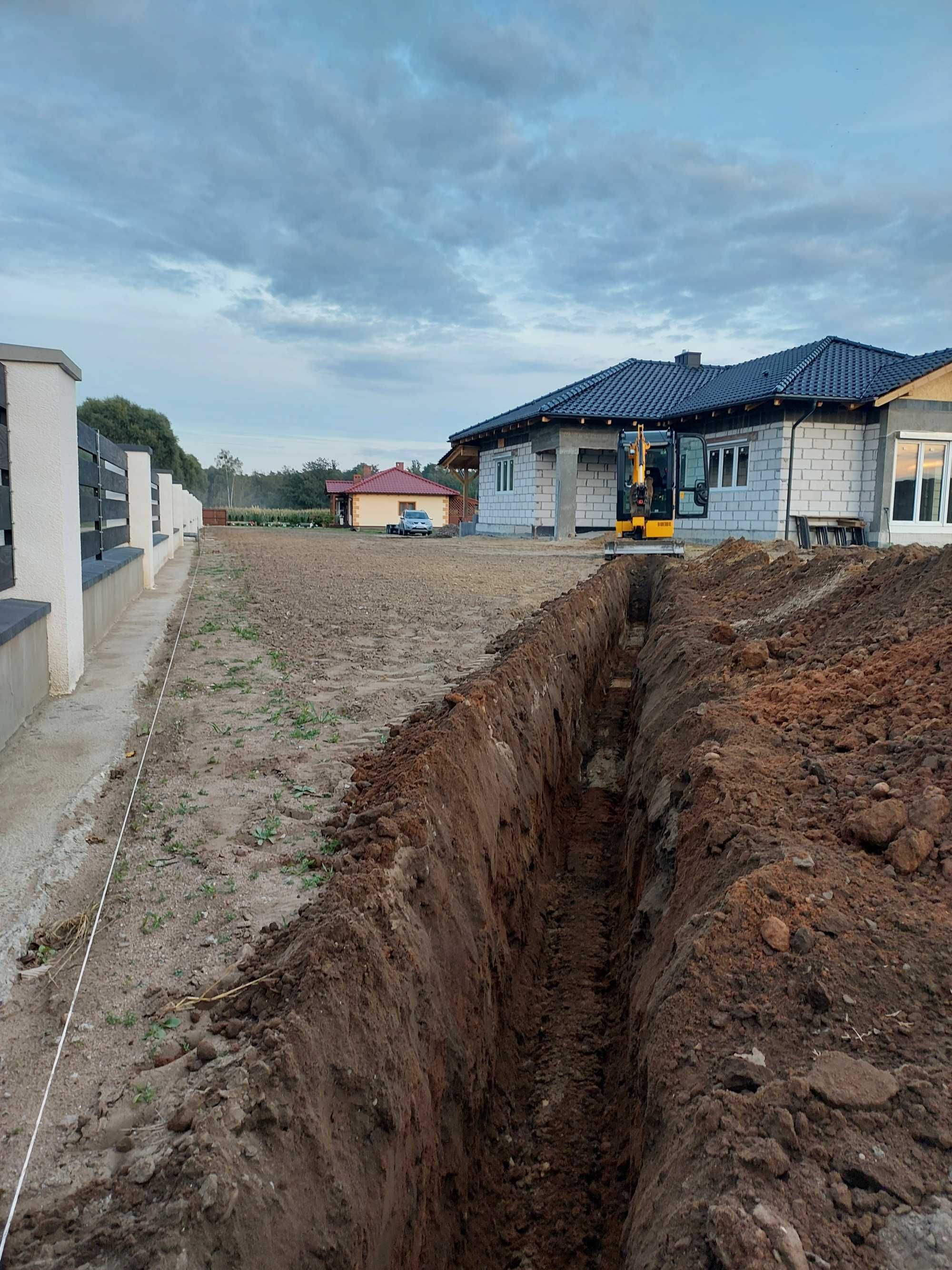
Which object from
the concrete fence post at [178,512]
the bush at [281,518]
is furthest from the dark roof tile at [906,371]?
the bush at [281,518]

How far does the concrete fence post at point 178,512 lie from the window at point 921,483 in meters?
16.5

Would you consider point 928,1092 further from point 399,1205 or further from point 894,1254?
point 399,1205

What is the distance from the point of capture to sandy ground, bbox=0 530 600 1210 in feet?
7.47

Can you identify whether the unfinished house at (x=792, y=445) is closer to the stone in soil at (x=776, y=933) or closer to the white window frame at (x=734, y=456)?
the white window frame at (x=734, y=456)

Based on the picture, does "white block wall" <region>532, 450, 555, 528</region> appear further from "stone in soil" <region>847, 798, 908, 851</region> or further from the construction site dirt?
"stone in soil" <region>847, 798, 908, 851</region>

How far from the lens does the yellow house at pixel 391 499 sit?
50.5 m

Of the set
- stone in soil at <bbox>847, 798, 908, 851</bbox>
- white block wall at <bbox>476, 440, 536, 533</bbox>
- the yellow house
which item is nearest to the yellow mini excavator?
white block wall at <bbox>476, 440, 536, 533</bbox>

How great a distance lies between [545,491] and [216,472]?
70911mm

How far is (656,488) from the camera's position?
17.2 m

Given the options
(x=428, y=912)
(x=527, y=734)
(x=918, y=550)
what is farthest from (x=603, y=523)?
(x=428, y=912)

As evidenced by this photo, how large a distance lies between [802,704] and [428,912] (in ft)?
7.14

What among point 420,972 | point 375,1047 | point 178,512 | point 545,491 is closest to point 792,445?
point 545,491

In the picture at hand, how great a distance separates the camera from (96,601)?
770cm

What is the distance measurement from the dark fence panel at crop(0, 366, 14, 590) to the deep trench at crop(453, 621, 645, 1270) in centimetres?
376
